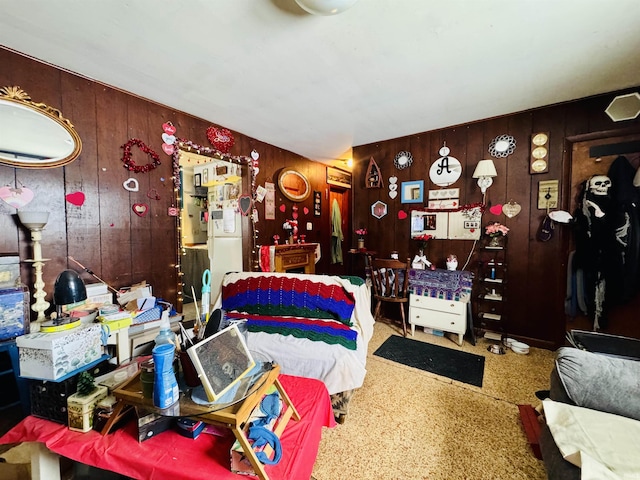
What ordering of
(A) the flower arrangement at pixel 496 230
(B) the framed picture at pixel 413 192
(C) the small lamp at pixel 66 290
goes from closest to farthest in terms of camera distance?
(C) the small lamp at pixel 66 290 < (A) the flower arrangement at pixel 496 230 < (B) the framed picture at pixel 413 192

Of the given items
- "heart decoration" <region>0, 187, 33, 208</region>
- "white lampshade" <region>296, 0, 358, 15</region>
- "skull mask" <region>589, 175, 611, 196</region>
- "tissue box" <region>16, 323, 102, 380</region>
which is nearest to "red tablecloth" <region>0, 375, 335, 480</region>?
"tissue box" <region>16, 323, 102, 380</region>

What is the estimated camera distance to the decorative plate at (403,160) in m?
3.32

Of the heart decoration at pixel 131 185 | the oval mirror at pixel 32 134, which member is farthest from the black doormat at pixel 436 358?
the oval mirror at pixel 32 134

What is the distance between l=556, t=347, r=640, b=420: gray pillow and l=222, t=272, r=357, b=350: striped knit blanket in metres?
1.08

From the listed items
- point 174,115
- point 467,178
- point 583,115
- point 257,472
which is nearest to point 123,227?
point 174,115

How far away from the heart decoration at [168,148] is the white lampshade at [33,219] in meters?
1.12

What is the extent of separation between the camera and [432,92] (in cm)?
226

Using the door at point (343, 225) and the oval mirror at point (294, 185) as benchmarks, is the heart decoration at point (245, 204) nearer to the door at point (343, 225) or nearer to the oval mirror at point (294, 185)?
the oval mirror at point (294, 185)

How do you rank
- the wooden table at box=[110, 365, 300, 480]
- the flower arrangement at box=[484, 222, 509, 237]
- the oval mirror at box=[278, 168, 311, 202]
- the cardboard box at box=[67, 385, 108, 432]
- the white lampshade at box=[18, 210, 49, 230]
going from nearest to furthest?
1. the wooden table at box=[110, 365, 300, 480]
2. the cardboard box at box=[67, 385, 108, 432]
3. the white lampshade at box=[18, 210, 49, 230]
4. the flower arrangement at box=[484, 222, 509, 237]
5. the oval mirror at box=[278, 168, 311, 202]

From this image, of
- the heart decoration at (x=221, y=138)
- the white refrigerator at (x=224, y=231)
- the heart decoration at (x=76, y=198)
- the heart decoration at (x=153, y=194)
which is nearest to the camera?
the heart decoration at (x=76, y=198)

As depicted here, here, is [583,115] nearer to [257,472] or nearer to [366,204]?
[366,204]

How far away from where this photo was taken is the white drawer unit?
104 inches

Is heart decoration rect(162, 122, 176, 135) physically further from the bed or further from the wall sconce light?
the wall sconce light

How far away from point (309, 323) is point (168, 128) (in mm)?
2331
